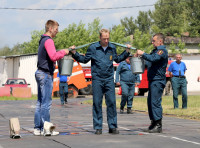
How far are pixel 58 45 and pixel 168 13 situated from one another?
37173mm

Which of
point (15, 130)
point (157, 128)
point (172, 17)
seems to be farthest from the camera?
point (172, 17)

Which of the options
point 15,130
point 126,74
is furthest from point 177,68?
point 15,130

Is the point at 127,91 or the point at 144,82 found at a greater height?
the point at 144,82

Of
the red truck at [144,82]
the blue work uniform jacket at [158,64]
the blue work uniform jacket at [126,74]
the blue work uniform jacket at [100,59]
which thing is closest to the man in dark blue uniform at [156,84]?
the blue work uniform jacket at [158,64]

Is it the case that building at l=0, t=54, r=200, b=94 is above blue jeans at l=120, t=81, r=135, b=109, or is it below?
above

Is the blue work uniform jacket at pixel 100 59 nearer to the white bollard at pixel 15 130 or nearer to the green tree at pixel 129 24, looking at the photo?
the white bollard at pixel 15 130

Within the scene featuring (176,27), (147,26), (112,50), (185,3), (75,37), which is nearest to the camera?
(112,50)

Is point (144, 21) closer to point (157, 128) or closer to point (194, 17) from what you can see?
point (194, 17)

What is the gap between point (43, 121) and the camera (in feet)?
29.3

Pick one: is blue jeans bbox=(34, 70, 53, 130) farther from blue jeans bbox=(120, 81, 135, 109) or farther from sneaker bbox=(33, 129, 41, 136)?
blue jeans bbox=(120, 81, 135, 109)

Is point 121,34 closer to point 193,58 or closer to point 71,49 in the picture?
point 193,58

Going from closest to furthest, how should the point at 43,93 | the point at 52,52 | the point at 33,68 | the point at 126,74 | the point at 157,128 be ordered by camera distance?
the point at 52,52 < the point at 43,93 < the point at 157,128 < the point at 126,74 < the point at 33,68

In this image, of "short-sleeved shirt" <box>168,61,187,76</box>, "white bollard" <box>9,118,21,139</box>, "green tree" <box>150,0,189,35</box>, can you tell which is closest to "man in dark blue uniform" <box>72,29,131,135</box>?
"white bollard" <box>9,118,21,139</box>

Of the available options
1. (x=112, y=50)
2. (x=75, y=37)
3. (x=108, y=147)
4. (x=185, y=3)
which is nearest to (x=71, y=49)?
(x=112, y=50)
